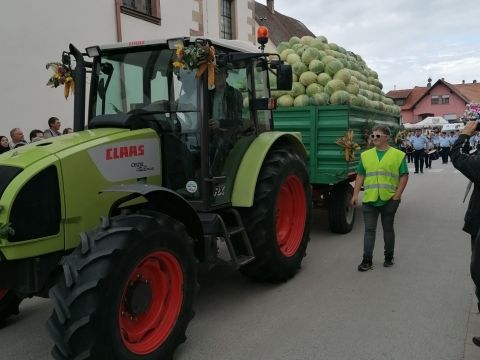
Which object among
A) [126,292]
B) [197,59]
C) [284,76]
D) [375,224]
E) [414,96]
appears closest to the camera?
[126,292]

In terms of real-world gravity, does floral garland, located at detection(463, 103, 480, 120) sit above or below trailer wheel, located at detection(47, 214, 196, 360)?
above

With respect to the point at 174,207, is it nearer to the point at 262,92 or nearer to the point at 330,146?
the point at 262,92

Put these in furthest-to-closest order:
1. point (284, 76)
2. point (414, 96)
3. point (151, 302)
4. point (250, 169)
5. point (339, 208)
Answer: point (414, 96) < point (339, 208) < point (284, 76) < point (250, 169) < point (151, 302)

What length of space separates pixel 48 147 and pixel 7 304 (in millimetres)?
1427

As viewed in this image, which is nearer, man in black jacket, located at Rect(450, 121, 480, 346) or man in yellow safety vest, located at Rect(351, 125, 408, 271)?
man in black jacket, located at Rect(450, 121, 480, 346)

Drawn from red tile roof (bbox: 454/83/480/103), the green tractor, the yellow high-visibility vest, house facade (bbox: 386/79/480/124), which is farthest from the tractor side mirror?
red tile roof (bbox: 454/83/480/103)

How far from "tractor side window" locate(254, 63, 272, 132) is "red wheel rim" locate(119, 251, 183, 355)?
2.13 m

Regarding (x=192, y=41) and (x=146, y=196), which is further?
(x=192, y=41)

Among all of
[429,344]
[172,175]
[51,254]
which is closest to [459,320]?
[429,344]

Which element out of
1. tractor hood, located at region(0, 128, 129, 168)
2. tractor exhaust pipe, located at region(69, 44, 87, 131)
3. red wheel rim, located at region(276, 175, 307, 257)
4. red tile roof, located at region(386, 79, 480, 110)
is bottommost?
red wheel rim, located at region(276, 175, 307, 257)

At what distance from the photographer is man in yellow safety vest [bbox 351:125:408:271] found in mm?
5191

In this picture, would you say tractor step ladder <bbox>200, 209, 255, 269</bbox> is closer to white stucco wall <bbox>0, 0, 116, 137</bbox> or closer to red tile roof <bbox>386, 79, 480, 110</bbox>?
white stucco wall <bbox>0, 0, 116, 137</bbox>

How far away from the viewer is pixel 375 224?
17.4 feet

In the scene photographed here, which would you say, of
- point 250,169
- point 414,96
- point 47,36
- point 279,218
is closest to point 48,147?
point 250,169
